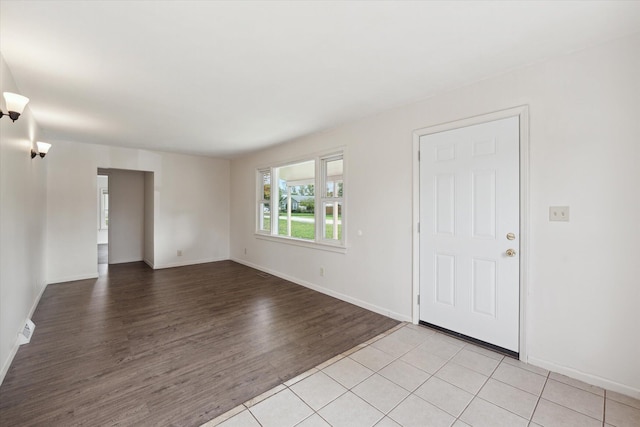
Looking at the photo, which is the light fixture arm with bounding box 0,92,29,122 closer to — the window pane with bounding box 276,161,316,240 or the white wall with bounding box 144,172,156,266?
the window pane with bounding box 276,161,316,240

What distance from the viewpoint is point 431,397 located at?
6.30ft

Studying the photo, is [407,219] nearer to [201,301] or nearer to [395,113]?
[395,113]

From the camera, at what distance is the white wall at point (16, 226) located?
2.20 meters

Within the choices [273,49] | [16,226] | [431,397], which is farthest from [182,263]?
[431,397]

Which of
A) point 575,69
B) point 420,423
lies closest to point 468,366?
point 420,423

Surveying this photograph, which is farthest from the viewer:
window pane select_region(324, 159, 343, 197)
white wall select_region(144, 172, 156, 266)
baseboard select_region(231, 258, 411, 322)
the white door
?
white wall select_region(144, 172, 156, 266)

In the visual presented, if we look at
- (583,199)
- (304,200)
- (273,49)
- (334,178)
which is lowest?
(583,199)

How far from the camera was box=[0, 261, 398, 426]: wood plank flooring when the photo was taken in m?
1.83

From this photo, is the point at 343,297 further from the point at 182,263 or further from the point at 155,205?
the point at 155,205

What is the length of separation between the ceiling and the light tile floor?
2.48m

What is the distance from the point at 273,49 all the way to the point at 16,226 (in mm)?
2901

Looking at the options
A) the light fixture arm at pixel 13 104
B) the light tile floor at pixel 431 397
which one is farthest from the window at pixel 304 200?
the light fixture arm at pixel 13 104

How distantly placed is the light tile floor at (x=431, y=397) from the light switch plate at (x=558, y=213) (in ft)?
3.99

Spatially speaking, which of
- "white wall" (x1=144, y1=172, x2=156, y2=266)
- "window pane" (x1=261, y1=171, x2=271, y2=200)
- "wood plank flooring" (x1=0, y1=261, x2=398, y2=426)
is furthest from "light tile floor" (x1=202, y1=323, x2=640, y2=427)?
"white wall" (x1=144, y1=172, x2=156, y2=266)
